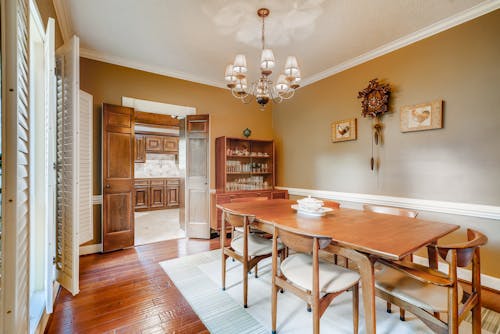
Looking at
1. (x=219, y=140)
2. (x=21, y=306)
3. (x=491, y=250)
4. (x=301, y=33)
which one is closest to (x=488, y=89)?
(x=491, y=250)

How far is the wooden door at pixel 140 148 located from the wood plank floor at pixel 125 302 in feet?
13.7

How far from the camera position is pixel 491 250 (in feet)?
7.48

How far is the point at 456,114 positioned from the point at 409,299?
222 centimetres

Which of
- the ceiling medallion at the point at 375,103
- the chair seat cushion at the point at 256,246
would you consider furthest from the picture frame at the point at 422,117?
the chair seat cushion at the point at 256,246

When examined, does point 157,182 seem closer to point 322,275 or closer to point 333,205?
point 333,205

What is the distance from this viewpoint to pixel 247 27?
2.62 metres

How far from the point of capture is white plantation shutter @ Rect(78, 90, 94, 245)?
Result: 9.39ft

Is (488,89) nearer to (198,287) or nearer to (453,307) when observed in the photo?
(453,307)

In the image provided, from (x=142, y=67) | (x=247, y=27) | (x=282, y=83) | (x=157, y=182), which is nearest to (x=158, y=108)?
(x=142, y=67)

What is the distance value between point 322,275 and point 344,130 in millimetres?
2602

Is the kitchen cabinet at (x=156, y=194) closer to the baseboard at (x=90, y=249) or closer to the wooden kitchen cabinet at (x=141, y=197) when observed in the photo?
the wooden kitchen cabinet at (x=141, y=197)

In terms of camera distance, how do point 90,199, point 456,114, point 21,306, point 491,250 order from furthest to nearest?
point 90,199, point 456,114, point 491,250, point 21,306

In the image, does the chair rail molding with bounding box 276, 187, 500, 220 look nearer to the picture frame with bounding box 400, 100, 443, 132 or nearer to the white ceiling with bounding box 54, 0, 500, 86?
the picture frame with bounding box 400, 100, 443, 132

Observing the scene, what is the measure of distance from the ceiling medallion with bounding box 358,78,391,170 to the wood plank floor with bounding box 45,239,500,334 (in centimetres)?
206
